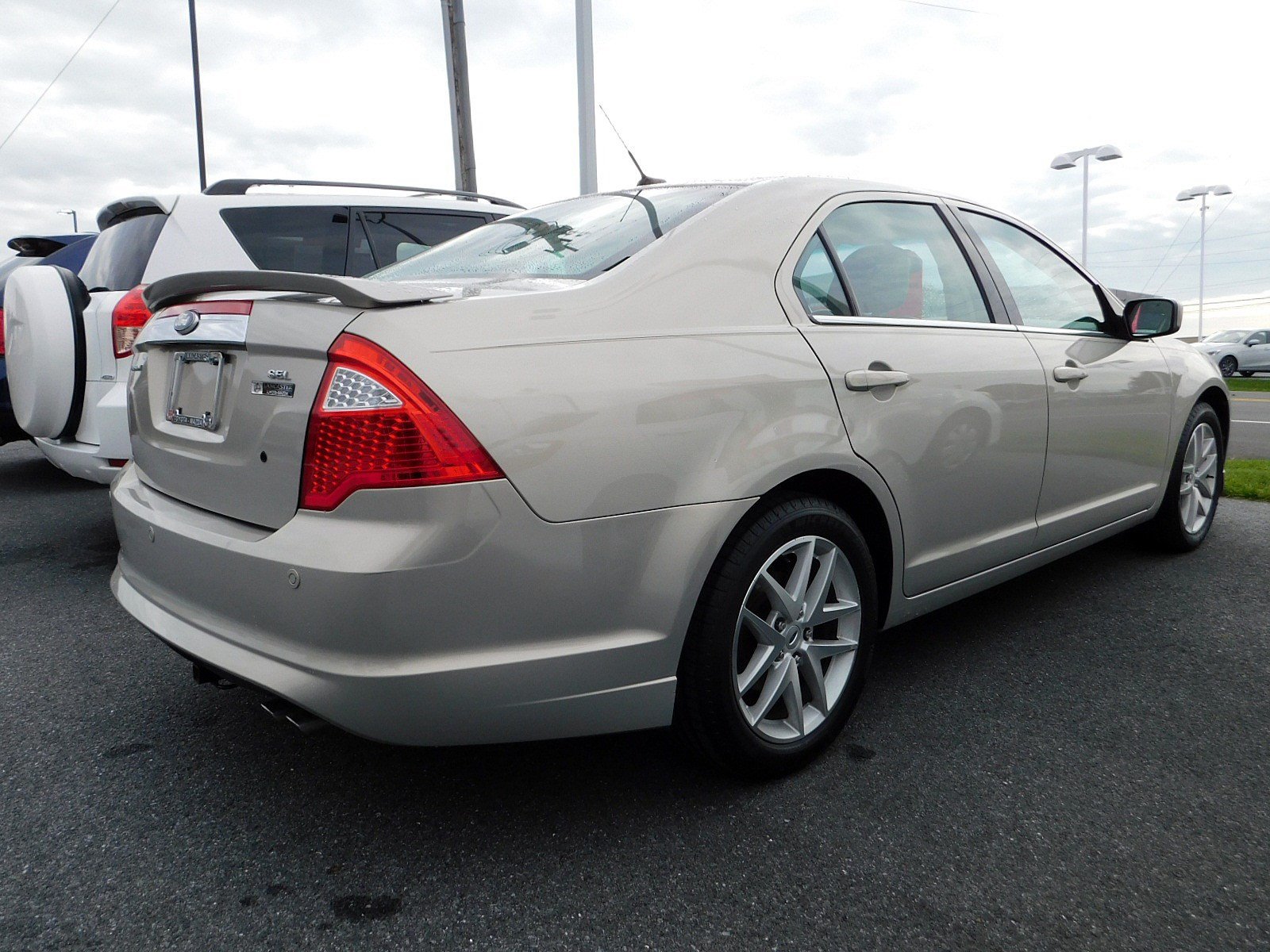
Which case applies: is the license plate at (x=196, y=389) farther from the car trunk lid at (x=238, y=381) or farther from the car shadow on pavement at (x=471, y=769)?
the car shadow on pavement at (x=471, y=769)

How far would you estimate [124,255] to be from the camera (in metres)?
4.52

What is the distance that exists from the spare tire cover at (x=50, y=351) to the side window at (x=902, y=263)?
323cm

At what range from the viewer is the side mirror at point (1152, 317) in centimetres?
371

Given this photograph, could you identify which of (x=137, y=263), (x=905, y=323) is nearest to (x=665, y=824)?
(x=905, y=323)

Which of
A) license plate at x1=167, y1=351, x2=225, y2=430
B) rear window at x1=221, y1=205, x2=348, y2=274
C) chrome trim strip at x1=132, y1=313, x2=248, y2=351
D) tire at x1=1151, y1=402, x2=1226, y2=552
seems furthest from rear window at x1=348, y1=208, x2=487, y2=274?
tire at x1=1151, y1=402, x2=1226, y2=552

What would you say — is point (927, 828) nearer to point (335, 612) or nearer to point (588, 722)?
point (588, 722)

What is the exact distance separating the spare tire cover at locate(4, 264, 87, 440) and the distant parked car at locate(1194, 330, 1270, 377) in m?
32.1

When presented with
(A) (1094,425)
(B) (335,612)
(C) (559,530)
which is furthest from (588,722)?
(A) (1094,425)

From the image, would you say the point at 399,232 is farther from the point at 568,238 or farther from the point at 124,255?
the point at 568,238

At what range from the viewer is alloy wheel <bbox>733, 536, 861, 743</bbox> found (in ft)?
7.57

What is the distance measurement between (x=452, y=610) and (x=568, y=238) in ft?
4.00

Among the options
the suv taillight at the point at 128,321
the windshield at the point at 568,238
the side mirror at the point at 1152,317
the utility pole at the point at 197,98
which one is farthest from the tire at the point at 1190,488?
the utility pole at the point at 197,98

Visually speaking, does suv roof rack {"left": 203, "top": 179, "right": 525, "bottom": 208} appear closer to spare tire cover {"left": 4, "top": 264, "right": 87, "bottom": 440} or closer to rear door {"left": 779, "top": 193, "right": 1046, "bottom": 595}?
spare tire cover {"left": 4, "top": 264, "right": 87, "bottom": 440}

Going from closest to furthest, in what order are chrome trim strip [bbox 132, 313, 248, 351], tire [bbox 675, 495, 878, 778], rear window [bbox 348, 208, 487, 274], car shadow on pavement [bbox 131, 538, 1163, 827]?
1. chrome trim strip [bbox 132, 313, 248, 351]
2. tire [bbox 675, 495, 878, 778]
3. car shadow on pavement [bbox 131, 538, 1163, 827]
4. rear window [bbox 348, 208, 487, 274]
